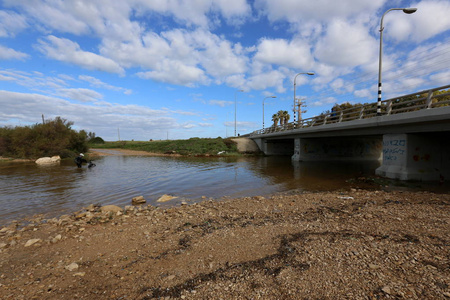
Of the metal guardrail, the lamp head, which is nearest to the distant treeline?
the metal guardrail

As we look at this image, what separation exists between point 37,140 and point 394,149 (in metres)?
48.3

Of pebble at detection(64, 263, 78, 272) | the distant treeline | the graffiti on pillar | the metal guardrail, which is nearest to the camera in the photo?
pebble at detection(64, 263, 78, 272)

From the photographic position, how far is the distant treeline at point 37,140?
1414 inches

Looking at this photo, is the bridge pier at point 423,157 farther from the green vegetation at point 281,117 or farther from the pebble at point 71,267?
the green vegetation at point 281,117

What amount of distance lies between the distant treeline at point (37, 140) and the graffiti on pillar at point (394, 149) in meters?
45.6

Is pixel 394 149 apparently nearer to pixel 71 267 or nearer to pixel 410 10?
pixel 410 10

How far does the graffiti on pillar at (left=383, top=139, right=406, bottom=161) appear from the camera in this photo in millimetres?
14034

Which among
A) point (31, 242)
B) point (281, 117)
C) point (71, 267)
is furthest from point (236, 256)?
point (281, 117)

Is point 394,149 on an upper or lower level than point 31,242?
upper

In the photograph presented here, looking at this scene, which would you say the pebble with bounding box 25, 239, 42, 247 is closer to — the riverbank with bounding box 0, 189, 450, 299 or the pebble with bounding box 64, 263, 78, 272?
the riverbank with bounding box 0, 189, 450, 299

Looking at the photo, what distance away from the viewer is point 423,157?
45.2ft

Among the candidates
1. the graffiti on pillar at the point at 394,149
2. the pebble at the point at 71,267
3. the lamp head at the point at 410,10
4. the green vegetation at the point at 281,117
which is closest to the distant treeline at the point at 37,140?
the pebble at the point at 71,267

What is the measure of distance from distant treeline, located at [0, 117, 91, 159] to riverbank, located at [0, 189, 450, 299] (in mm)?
37959

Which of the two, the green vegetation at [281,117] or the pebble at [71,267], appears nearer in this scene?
the pebble at [71,267]
